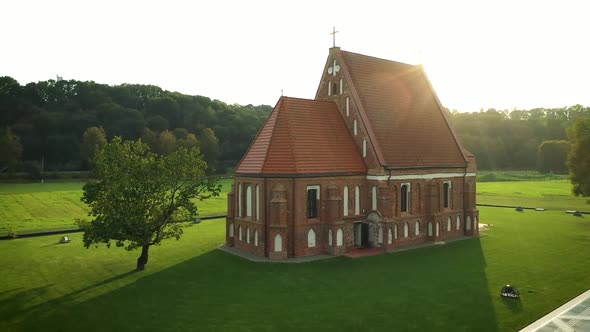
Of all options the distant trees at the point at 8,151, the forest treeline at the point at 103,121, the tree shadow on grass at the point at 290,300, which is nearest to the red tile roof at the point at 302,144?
the tree shadow on grass at the point at 290,300

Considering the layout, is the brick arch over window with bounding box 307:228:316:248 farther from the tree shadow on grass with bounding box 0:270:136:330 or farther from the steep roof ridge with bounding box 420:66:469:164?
the steep roof ridge with bounding box 420:66:469:164

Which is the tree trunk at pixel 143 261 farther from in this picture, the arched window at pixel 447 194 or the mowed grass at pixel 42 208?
the arched window at pixel 447 194

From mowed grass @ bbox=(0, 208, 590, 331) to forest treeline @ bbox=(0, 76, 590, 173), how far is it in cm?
5207

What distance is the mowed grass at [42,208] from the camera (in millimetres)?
35531

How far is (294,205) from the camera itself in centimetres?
2520

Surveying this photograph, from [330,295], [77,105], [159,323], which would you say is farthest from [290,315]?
[77,105]

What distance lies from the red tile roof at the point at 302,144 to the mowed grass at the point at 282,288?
230 inches

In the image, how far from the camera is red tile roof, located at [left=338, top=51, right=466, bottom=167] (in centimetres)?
2928

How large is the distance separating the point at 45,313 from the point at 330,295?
11.5m

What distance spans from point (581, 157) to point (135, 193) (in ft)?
135

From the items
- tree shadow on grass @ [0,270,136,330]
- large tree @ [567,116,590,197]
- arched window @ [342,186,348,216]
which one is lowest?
tree shadow on grass @ [0,270,136,330]

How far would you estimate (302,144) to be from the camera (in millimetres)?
26531

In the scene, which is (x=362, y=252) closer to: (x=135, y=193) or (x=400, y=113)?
(x=400, y=113)

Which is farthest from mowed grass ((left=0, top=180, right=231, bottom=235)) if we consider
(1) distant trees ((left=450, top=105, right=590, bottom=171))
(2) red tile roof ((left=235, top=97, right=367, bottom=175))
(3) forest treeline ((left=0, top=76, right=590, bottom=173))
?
(1) distant trees ((left=450, top=105, right=590, bottom=171))
